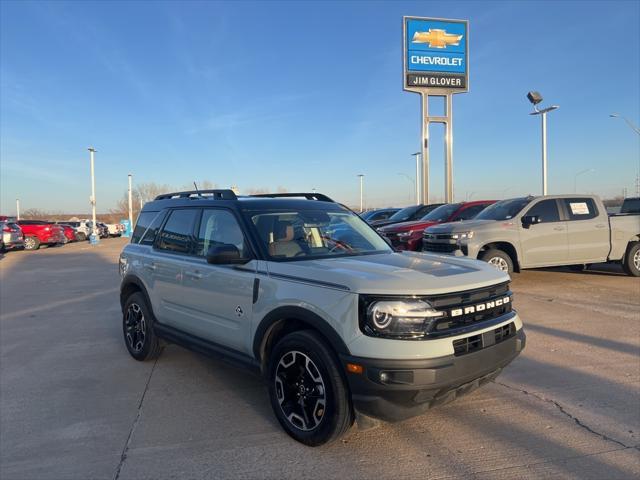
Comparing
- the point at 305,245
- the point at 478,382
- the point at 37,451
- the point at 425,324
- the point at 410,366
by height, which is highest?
the point at 305,245

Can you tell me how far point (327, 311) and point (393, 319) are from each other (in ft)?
1.48

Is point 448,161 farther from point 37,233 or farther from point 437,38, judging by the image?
point 37,233

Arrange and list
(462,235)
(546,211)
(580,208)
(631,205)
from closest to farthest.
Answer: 1. (462,235)
2. (546,211)
3. (580,208)
4. (631,205)

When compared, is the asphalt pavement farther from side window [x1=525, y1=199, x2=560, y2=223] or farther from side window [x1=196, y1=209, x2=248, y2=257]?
side window [x1=525, y1=199, x2=560, y2=223]

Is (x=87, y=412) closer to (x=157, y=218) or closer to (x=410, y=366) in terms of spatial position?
(x=157, y=218)

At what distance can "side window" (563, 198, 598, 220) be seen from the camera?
1034 cm

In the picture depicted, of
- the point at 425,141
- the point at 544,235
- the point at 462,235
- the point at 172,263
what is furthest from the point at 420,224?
the point at 425,141

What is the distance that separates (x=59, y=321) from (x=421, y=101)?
66.1 feet

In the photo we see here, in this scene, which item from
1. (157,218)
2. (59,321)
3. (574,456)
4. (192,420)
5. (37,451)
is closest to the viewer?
(574,456)

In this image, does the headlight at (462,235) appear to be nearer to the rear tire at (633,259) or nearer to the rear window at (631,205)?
the rear tire at (633,259)

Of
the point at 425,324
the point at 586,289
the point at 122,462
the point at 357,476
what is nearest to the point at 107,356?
the point at 122,462

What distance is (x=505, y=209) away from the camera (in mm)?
10477

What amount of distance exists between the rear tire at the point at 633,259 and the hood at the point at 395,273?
28.6 feet

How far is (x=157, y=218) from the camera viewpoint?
18.0 feet
